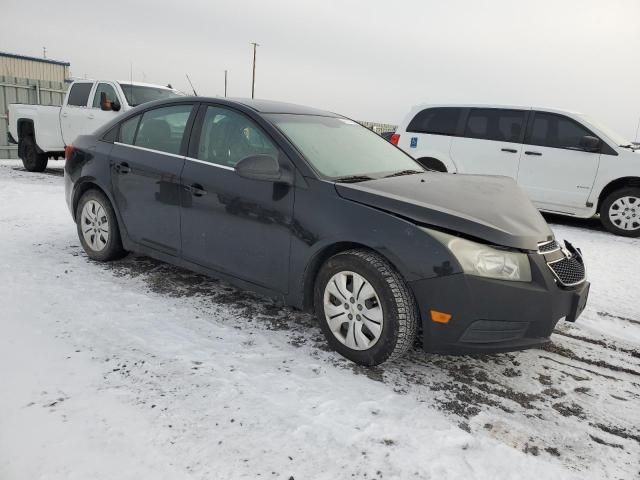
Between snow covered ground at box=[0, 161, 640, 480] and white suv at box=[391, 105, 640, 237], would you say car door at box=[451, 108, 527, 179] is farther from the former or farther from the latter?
snow covered ground at box=[0, 161, 640, 480]

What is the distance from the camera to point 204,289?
3949 millimetres

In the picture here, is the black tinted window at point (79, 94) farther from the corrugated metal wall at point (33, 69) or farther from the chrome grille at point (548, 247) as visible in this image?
the corrugated metal wall at point (33, 69)

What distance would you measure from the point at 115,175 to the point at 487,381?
3307mm

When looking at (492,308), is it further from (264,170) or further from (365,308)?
(264,170)

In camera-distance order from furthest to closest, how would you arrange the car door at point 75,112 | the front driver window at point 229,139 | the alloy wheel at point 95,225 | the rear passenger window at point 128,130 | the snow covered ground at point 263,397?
the car door at point 75,112 → the alloy wheel at point 95,225 → the rear passenger window at point 128,130 → the front driver window at point 229,139 → the snow covered ground at point 263,397

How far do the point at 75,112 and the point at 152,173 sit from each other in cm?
711

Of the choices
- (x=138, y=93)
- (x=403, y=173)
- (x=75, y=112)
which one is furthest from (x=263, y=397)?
(x=75, y=112)

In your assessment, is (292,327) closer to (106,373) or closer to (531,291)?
(106,373)

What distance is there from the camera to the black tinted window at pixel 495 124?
7777mm

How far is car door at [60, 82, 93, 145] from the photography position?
950cm

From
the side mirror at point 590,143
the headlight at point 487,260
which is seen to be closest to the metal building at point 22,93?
the side mirror at point 590,143

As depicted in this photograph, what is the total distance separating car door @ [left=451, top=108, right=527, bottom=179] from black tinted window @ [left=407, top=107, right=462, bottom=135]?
22cm

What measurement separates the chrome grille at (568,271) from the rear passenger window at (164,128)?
2.77 metres

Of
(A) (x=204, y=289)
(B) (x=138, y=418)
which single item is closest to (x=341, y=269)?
(B) (x=138, y=418)
